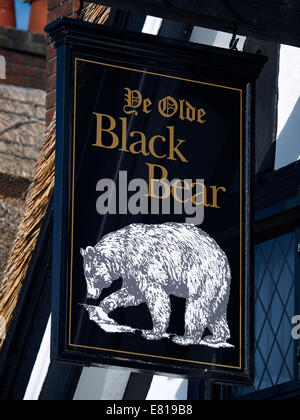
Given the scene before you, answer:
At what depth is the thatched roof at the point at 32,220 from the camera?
10.9m

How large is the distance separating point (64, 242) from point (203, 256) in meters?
0.78

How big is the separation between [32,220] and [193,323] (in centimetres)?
471

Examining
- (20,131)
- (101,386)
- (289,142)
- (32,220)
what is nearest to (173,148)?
(289,142)

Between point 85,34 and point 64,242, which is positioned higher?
point 85,34

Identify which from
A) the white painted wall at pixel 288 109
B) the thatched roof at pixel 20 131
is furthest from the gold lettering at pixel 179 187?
the thatched roof at pixel 20 131

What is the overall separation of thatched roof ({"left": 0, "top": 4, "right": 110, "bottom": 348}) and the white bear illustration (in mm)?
3518

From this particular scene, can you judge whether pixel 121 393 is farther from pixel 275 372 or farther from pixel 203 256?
pixel 203 256

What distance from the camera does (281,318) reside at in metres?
8.38

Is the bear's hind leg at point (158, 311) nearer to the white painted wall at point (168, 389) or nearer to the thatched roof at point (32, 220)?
the white painted wall at point (168, 389)

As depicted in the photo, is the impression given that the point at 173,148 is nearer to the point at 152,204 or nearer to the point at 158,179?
the point at 158,179

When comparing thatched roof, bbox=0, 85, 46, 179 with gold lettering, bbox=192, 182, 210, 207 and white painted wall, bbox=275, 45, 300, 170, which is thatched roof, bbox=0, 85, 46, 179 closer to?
white painted wall, bbox=275, 45, 300, 170

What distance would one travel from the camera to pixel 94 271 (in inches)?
264

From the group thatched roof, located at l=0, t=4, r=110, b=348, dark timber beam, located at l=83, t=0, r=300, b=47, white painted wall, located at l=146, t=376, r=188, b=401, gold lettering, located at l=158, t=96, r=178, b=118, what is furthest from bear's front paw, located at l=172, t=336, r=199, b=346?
thatched roof, located at l=0, t=4, r=110, b=348
